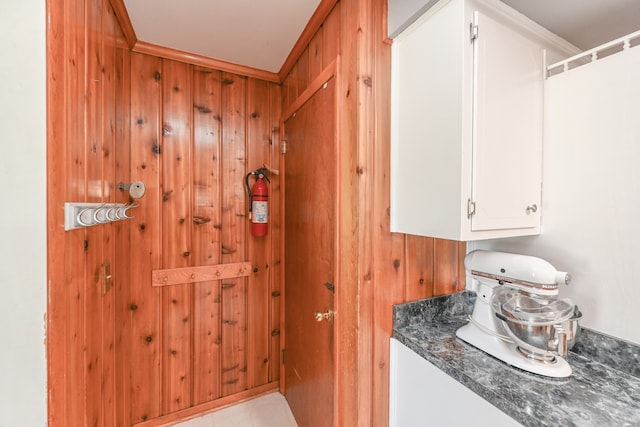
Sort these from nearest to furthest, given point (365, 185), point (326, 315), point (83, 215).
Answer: point (83, 215)
point (365, 185)
point (326, 315)

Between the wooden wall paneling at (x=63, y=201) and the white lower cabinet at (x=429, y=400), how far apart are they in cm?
116

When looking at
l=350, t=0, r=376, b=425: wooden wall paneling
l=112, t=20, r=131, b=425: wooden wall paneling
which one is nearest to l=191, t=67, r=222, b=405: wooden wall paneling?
l=112, t=20, r=131, b=425: wooden wall paneling

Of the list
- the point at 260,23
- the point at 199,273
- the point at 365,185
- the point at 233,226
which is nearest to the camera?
the point at 365,185

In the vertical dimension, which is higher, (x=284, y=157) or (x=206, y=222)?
(x=284, y=157)

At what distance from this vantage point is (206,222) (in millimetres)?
1854

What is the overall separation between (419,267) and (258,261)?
1263 mm

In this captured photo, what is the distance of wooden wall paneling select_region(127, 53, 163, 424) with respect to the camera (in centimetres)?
166

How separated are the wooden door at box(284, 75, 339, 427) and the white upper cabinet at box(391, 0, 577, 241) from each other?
347 millimetres

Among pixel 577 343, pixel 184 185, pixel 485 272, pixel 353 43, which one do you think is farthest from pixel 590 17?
pixel 184 185

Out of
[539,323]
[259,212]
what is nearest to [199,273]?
[259,212]

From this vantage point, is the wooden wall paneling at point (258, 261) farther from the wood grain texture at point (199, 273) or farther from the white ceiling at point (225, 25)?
the white ceiling at point (225, 25)
